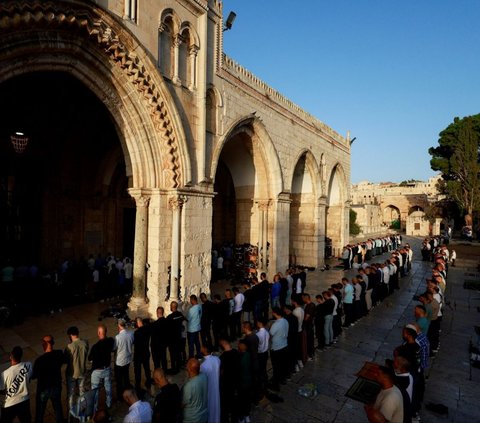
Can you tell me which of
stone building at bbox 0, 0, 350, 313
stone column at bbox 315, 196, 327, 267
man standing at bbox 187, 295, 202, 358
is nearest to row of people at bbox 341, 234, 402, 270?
stone column at bbox 315, 196, 327, 267

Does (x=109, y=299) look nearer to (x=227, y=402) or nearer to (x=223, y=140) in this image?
(x=223, y=140)

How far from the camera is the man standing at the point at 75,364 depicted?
420 cm

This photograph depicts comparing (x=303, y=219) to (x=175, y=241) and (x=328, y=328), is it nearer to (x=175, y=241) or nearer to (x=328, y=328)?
(x=175, y=241)

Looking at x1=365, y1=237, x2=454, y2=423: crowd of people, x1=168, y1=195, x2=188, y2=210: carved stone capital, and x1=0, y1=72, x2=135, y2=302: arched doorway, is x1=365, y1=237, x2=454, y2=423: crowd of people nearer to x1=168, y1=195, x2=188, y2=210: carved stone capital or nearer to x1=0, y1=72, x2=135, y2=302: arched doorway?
x1=168, y1=195, x2=188, y2=210: carved stone capital

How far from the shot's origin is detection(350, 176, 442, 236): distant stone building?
41656 mm

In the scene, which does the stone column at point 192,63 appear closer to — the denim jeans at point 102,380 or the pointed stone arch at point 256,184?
the pointed stone arch at point 256,184

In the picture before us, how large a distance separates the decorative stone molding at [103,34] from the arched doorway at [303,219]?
9.99m

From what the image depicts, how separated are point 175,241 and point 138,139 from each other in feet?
9.44

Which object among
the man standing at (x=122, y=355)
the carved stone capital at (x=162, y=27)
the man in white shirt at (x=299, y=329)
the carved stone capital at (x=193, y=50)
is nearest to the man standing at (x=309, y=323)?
the man in white shirt at (x=299, y=329)

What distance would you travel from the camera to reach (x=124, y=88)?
7.57 m

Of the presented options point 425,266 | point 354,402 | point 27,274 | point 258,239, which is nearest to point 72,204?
point 27,274

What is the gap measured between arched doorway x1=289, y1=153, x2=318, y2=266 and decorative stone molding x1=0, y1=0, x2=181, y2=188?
9990 mm

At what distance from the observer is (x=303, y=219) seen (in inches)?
685

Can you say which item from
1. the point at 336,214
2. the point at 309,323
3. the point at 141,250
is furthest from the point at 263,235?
the point at 336,214
